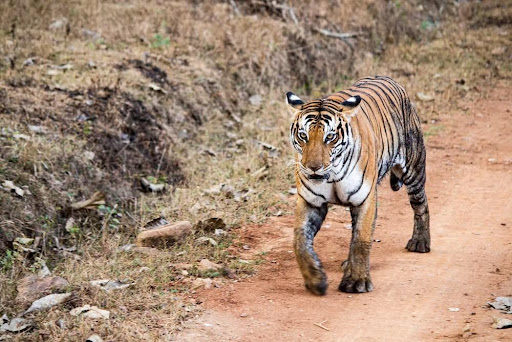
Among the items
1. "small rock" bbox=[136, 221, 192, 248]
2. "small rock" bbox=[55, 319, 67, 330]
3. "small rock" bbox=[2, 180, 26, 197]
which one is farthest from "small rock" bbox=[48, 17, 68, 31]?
"small rock" bbox=[55, 319, 67, 330]

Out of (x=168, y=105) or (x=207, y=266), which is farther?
(x=168, y=105)

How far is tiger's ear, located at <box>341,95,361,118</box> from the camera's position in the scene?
532 centimetres

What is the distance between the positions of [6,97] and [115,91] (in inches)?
50.0

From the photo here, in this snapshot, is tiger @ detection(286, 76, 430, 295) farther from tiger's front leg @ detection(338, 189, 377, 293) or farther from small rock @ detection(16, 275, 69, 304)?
small rock @ detection(16, 275, 69, 304)

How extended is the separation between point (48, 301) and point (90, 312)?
0.97 ft

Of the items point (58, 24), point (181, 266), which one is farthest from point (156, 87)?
point (181, 266)

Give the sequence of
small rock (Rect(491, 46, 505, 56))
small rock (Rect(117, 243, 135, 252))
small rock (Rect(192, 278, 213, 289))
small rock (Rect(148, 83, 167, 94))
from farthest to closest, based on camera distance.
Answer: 1. small rock (Rect(491, 46, 505, 56))
2. small rock (Rect(148, 83, 167, 94))
3. small rock (Rect(117, 243, 135, 252))
4. small rock (Rect(192, 278, 213, 289))

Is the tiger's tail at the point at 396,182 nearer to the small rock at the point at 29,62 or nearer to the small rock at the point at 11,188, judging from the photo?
the small rock at the point at 11,188

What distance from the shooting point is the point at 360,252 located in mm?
5262

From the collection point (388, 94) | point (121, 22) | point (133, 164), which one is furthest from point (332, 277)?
point (121, 22)

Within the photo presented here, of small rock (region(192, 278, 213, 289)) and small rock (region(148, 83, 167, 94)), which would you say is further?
small rock (region(148, 83, 167, 94))

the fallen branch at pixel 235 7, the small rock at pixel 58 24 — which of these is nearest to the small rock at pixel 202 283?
the small rock at pixel 58 24

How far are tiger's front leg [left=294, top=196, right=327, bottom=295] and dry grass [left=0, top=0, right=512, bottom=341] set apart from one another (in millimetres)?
737

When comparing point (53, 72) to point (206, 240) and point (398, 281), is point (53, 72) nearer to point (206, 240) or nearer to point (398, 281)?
point (206, 240)
